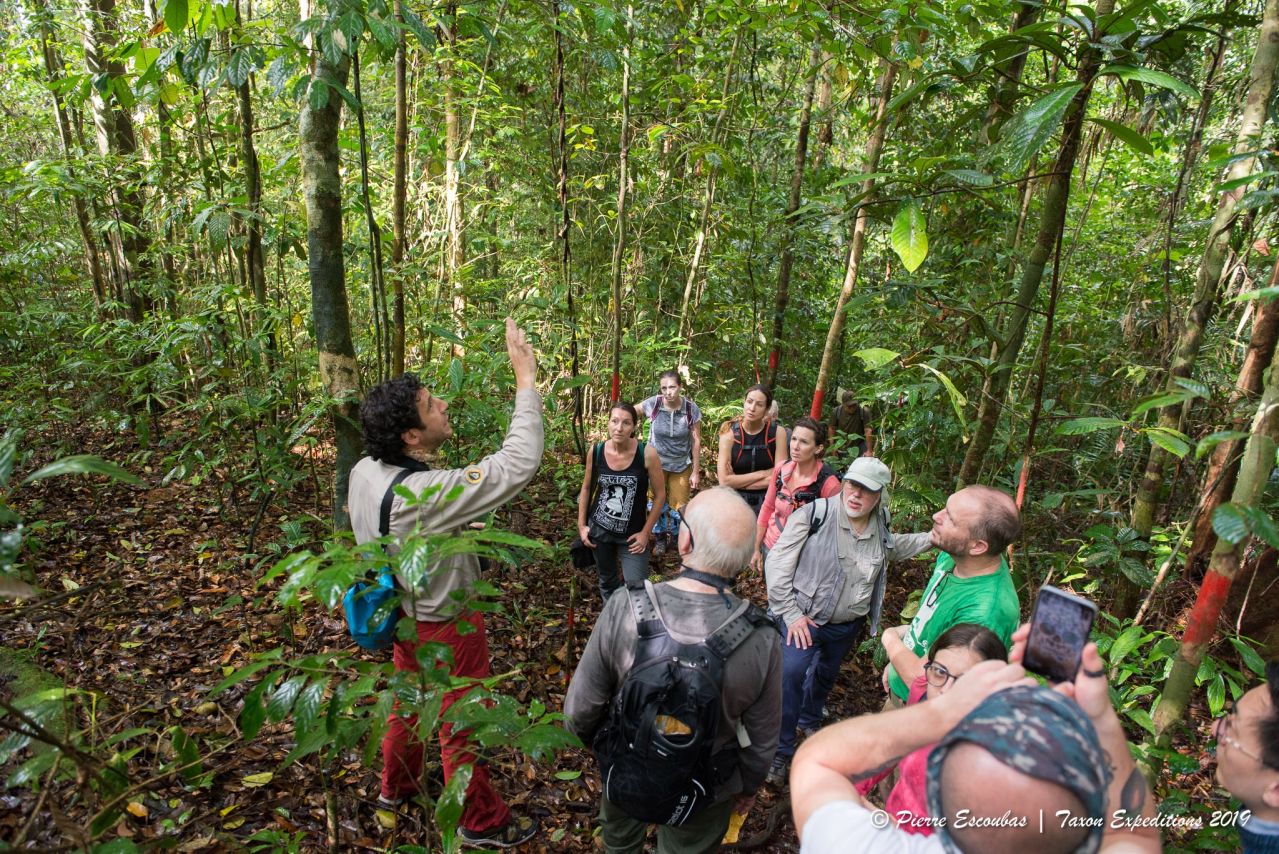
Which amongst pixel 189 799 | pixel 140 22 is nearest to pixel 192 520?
pixel 189 799

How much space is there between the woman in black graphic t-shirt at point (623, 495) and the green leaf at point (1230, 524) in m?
3.09

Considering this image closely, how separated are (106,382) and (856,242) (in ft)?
24.4

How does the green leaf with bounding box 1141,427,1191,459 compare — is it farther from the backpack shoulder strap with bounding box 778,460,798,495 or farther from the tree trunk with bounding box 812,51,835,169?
the tree trunk with bounding box 812,51,835,169

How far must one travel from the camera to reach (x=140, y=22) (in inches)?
221

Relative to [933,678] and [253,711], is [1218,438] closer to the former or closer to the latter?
[933,678]

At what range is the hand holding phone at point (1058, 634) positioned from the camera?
4.41 feet

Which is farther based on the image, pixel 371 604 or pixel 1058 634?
pixel 371 604

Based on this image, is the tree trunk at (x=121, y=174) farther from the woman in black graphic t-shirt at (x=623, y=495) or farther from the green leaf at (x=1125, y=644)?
the green leaf at (x=1125, y=644)

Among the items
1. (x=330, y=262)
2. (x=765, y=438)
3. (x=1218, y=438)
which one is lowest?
(x=765, y=438)

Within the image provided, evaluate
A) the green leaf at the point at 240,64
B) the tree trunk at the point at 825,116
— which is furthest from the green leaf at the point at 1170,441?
the tree trunk at the point at 825,116

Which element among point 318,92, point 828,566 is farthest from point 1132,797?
point 318,92

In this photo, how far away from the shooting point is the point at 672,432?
571 centimetres

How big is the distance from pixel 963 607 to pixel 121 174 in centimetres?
776

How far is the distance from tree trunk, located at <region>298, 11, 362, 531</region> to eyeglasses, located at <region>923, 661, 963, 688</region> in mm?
2901
